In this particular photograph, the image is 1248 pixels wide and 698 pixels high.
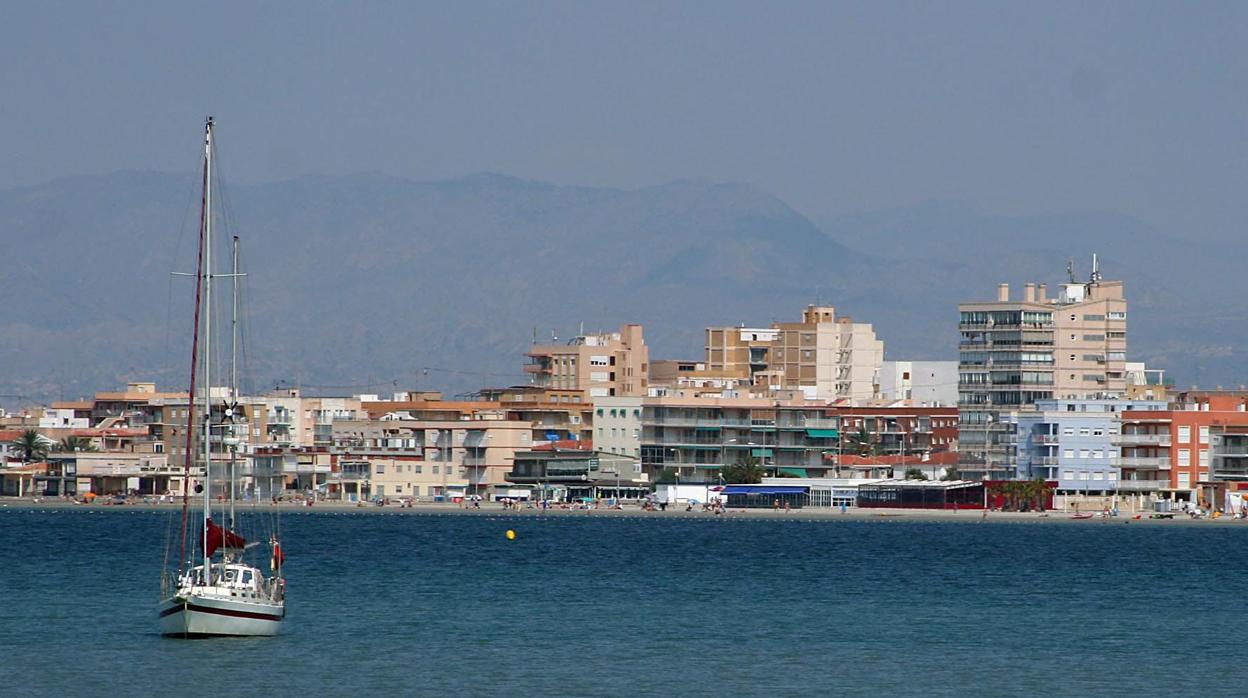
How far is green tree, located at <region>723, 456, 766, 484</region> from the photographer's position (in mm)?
180125

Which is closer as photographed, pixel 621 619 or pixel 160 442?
pixel 621 619

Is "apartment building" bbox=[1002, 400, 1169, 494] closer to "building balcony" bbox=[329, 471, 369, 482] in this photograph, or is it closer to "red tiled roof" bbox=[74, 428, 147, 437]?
"building balcony" bbox=[329, 471, 369, 482]

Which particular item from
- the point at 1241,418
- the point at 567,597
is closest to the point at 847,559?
the point at 567,597

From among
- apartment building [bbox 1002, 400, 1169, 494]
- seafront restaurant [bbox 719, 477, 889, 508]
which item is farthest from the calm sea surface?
seafront restaurant [bbox 719, 477, 889, 508]

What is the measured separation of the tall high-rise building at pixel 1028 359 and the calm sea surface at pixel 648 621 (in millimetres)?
56272

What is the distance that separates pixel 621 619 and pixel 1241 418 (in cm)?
10621

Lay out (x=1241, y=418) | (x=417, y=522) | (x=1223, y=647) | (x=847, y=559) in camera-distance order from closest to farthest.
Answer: (x=1223, y=647) → (x=847, y=559) → (x=417, y=522) → (x=1241, y=418)

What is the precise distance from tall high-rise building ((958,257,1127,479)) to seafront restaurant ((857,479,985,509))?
552cm

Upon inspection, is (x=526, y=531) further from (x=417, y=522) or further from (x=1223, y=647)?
(x=1223, y=647)

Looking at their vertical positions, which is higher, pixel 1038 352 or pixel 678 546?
pixel 1038 352

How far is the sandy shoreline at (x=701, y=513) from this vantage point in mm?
165625

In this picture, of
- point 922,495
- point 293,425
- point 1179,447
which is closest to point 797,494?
point 922,495

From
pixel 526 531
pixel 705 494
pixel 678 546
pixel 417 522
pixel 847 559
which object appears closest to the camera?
pixel 847 559

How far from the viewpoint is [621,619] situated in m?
71.4
